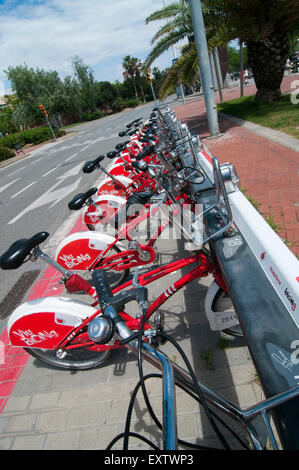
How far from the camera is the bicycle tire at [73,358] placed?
7.79 feet

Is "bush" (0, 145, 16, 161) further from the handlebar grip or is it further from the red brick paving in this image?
the handlebar grip

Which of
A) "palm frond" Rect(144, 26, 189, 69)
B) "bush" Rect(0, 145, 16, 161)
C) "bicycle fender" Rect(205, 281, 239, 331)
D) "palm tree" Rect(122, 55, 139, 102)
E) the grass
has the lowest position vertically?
"bicycle fender" Rect(205, 281, 239, 331)

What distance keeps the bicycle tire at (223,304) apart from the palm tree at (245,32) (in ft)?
28.7

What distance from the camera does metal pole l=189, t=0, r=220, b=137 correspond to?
279 inches

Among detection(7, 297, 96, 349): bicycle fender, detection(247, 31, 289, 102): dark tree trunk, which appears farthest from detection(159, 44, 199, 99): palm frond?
detection(7, 297, 96, 349): bicycle fender

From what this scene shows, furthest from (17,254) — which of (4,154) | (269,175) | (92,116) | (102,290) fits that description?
(92,116)

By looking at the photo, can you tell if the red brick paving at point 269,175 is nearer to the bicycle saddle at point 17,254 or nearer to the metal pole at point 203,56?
the metal pole at point 203,56

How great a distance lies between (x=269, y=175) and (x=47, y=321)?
4.10m

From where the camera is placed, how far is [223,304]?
6.97 ft

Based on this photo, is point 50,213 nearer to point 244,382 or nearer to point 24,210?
point 24,210

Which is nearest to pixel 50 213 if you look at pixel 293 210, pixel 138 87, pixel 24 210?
pixel 24 210

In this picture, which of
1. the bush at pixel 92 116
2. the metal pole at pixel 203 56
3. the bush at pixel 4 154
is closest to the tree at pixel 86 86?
the bush at pixel 92 116

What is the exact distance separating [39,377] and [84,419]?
70cm

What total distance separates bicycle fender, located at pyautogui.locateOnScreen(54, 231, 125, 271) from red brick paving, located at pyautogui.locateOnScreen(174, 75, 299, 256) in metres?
2.01
